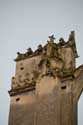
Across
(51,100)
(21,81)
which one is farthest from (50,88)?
(21,81)

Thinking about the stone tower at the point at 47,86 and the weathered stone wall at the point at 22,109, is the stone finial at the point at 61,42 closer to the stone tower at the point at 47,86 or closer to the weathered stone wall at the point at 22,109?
the stone tower at the point at 47,86

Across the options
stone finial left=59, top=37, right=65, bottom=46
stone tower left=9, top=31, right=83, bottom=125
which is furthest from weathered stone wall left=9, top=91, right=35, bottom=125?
stone finial left=59, top=37, right=65, bottom=46

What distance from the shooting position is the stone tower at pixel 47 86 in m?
24.1

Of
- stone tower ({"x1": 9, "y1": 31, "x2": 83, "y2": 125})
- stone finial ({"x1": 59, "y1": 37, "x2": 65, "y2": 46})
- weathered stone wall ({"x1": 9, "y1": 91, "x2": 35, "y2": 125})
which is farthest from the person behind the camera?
stone finial ({"x1": 59, "y1": 37, "x2": 65, "y2": 46})

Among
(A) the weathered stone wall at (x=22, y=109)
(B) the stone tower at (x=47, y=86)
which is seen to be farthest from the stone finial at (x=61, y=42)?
(A) the weathered stone wall at (x=22, y=109)

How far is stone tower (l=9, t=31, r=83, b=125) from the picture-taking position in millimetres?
24094

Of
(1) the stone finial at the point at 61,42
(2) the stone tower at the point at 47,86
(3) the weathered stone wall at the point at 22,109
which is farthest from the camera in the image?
(1) the stone finial at the point at 61,42

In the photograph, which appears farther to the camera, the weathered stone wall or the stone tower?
the weathered stone wall

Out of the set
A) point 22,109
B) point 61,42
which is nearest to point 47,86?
point 22,109

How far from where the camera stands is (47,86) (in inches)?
971

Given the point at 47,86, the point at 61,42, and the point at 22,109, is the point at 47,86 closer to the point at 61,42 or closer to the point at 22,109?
the point at 22,109

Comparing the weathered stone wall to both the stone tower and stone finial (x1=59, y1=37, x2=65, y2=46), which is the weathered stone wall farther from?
stone finial (x1=59, y1=37, x2=65, y2=46)

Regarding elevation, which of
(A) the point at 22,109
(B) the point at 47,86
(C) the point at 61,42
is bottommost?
(A) the point at 22,109

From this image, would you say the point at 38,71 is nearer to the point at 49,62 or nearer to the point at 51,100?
the point at 49,62
